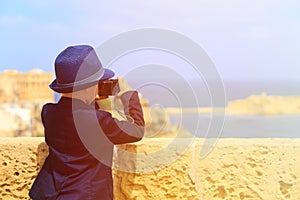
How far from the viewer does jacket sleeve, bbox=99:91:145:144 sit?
110 centimetres

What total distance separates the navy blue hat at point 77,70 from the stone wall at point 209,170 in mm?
387

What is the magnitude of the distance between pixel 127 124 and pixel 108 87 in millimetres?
144

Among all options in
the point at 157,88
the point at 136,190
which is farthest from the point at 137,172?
the point at 157,88

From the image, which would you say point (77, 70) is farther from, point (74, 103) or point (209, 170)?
point (209, 170)

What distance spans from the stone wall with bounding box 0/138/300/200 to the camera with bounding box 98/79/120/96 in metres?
0.29

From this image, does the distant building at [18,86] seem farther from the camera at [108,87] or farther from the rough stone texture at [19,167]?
the camera at [108,87]

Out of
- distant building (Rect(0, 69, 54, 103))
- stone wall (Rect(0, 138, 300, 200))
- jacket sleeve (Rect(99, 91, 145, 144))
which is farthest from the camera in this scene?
distant building (Rect(0, 69, 54, 103))

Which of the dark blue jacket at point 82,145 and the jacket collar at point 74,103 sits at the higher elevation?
the jacket collar at point 74,103

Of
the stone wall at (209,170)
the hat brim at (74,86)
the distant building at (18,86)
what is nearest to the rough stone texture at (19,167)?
the stone wall at (209,170)

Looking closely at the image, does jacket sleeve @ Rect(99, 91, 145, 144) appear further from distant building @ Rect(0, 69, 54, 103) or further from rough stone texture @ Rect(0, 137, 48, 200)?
distant building @ Rect(0, 69, 54, 103)

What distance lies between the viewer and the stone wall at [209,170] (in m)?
1.42

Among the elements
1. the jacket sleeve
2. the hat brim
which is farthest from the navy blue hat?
the jacket sleeve

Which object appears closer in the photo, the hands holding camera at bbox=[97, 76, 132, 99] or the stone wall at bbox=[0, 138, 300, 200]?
the hands holding camera at bbox=[97, 76, 132, 99]

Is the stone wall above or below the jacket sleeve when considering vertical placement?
below
